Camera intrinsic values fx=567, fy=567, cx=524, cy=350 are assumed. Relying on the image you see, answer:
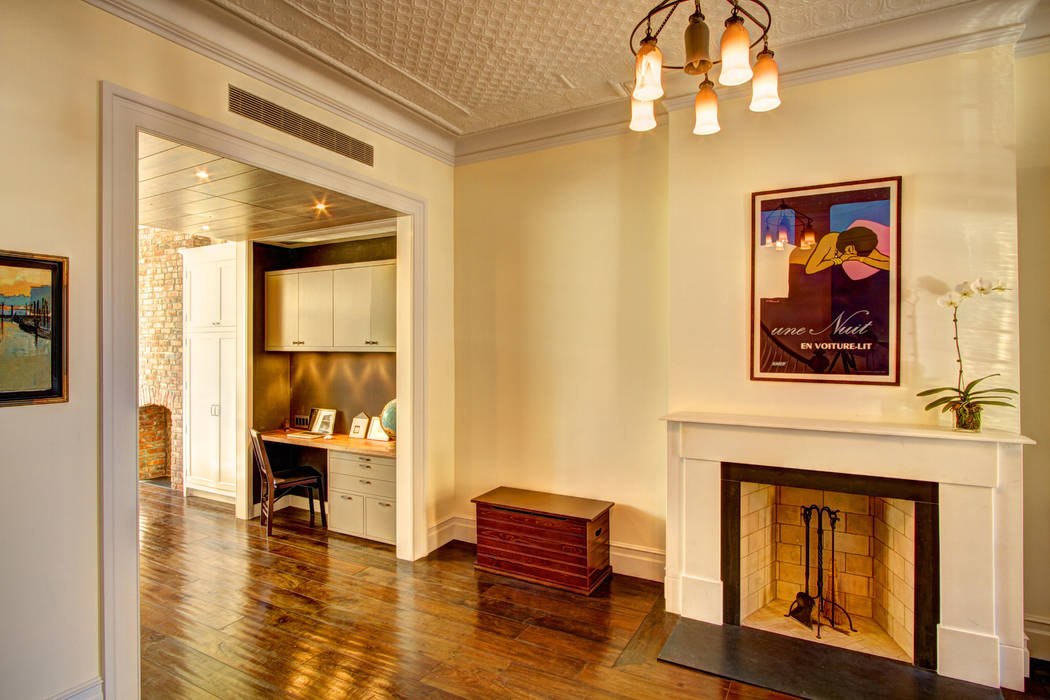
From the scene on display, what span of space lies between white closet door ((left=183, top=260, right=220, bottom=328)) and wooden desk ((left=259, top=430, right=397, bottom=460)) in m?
1.36

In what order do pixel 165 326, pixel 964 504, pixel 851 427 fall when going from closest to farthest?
pixel 964 504, pixel 851 427, pixel 165 326

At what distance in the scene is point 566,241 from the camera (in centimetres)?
405

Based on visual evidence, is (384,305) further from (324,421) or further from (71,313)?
(71,313)

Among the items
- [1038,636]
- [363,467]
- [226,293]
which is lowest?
[1038,636]

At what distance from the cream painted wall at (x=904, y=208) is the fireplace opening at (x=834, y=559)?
0.41 meters

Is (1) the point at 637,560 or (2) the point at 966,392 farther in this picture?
(1) the point at 637,560

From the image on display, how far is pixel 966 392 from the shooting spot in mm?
2684

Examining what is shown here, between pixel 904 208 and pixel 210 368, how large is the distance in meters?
5.87

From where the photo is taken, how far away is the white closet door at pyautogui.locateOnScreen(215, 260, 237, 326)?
551 centimetres

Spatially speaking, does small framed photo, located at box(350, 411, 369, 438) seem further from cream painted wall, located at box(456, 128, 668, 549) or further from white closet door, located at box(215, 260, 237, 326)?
white closet door, located at box(215, 260, 237, 326)

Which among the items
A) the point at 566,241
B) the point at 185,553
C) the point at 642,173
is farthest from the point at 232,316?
the point at 642,173

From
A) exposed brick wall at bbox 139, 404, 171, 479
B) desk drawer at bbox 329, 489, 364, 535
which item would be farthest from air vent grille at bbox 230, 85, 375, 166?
exposed brick wall at bbox 139, 404, 171, 479

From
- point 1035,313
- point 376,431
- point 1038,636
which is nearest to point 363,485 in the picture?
point 376,431

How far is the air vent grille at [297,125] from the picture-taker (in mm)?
2883
